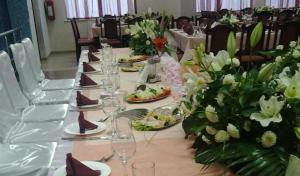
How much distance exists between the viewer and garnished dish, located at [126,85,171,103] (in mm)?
1867

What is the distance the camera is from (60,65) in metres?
7.28

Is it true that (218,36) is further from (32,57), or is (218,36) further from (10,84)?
(10,84)

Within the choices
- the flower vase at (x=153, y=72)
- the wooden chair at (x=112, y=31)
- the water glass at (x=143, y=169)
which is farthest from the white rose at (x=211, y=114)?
the wooden chair at (x=112, y=31)

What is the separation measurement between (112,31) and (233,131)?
6.14 m

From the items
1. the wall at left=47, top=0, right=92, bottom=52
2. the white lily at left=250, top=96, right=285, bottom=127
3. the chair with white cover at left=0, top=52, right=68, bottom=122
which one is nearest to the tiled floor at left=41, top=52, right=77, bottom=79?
the wall at left=47, top=0, right=92, bottom=52

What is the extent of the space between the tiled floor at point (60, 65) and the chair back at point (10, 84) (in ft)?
11.6

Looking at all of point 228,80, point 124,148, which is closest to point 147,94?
point 124,148

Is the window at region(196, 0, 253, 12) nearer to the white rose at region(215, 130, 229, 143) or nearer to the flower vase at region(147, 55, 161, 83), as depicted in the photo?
the flower vase at region(147, 55, 161, 83)

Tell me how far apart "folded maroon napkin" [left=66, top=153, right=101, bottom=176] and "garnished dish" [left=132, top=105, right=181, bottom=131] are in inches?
17.0

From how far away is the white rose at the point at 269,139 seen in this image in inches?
36.5

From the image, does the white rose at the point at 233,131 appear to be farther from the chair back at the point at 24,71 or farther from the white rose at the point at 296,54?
the chair back at the point at 24,71

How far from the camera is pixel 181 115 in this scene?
157cm

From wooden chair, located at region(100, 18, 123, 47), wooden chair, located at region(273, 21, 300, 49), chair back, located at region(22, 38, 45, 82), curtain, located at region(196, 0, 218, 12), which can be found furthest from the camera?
curtain, located at region(196, 0, 218, 12)

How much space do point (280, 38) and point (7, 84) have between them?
3669mm
